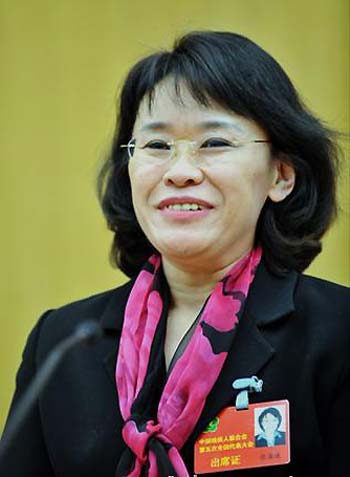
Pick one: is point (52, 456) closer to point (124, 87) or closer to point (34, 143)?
point (124, 87)

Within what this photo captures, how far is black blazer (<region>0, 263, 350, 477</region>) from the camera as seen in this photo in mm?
1684

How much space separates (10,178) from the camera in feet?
10.4

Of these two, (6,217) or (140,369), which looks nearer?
(140,369)

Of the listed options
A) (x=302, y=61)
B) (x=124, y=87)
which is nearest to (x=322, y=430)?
(x=124, y=87)

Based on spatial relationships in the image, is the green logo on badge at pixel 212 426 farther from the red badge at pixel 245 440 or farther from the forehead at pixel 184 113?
the forehead at pixel 184 113

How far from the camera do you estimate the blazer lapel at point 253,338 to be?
170 cm

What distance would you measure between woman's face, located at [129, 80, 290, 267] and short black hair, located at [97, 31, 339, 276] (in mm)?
29

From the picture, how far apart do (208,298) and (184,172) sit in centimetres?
23

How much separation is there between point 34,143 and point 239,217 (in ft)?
4.97

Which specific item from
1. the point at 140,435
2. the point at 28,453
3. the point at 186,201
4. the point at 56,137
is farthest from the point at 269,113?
the point at 56,137

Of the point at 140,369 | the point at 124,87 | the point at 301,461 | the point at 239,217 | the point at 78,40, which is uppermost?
the point at 78,40

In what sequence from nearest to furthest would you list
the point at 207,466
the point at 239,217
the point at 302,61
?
the point at 207,466 < the point at 239,217 < the point at 302,61

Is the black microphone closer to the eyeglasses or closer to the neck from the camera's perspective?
the neck

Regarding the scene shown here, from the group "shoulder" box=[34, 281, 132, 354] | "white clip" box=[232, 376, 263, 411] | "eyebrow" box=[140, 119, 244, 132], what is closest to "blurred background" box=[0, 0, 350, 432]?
"shoulder" box=[34, 281, 132, 354]
